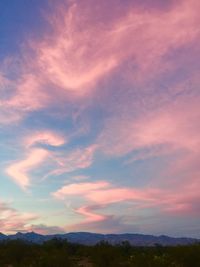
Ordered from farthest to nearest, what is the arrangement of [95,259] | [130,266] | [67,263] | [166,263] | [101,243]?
[101,243]
[95,259]
[67,263]
[130,266]
[166,263]

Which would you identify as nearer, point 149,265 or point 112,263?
point 149,265

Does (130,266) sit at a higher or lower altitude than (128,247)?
lower

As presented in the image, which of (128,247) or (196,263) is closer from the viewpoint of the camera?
(196,263)

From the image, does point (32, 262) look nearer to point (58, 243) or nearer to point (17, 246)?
point (17, 246)

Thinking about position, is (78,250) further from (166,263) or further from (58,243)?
(166,263)

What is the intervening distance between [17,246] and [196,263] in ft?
50.9

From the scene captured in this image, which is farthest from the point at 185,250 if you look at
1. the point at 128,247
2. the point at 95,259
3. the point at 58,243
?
the point at 58,243

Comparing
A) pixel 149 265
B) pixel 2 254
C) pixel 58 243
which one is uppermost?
pixel 58 243

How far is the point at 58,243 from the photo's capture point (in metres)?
39.5

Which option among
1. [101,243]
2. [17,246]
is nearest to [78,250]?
[101,243]

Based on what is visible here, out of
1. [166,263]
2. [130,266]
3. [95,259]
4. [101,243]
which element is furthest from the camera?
[101,243]

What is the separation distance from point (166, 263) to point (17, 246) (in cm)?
1522

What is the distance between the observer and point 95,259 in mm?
28438

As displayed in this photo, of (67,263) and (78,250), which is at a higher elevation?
(78,250)
